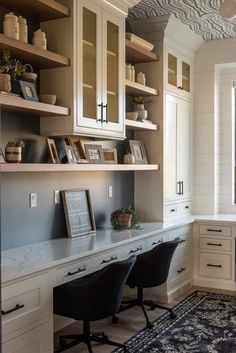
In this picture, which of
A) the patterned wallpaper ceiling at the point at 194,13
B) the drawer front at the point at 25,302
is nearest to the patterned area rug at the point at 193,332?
the drawer front at the point at 25,302

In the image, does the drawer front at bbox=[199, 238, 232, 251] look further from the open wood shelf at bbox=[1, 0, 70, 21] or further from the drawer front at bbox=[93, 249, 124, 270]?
the open wood shelf at bbox=[1, 0, 70, 21]

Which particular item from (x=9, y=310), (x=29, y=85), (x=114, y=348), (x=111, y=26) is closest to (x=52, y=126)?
(x=29, y=85)

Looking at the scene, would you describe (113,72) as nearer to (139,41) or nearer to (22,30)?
(139,41)

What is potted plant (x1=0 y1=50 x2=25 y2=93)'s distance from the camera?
8.69 feet

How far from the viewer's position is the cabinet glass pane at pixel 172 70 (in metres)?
4.57

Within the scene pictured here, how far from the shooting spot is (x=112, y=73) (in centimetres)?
359

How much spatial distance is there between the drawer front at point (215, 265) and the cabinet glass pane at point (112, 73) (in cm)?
201

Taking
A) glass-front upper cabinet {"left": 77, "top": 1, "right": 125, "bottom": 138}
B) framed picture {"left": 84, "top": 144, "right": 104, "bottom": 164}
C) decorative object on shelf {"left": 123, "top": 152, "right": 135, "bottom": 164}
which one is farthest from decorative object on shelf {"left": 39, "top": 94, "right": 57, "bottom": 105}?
decorative object on shelf {"left": 123, "top": 152, "right": 135, "bottom": 164}

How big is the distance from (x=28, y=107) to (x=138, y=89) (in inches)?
63.9

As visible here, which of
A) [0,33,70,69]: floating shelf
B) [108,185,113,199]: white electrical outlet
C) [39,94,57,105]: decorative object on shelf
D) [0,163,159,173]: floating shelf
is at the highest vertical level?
[0,33,70,69]: floating shelf

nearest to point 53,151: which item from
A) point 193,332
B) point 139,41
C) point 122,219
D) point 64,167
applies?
point 64,167

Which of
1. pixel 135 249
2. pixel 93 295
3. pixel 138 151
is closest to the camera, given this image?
pixel 93 295

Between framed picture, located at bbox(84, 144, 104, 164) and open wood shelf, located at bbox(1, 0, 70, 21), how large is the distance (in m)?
1.06

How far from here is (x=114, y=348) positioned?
122 inches
